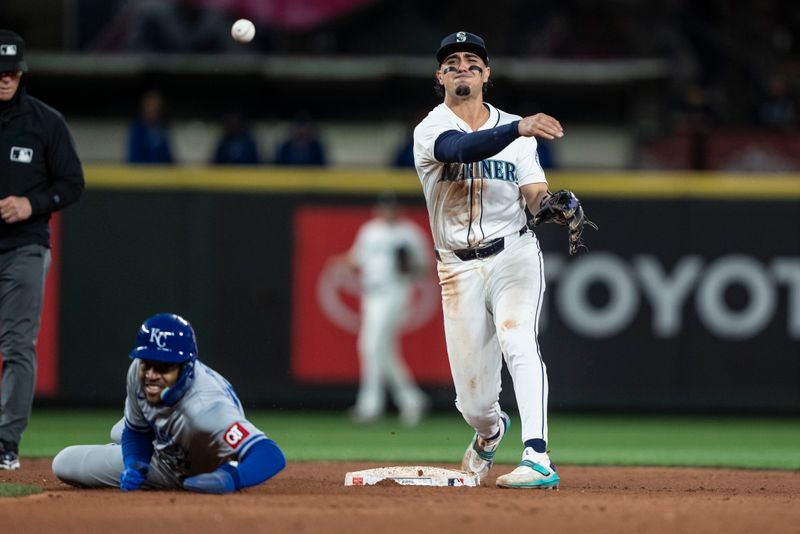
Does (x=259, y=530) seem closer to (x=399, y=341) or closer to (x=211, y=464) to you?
(x=211, y=464)

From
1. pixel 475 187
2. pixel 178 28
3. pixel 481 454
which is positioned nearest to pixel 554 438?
pixel 481 454

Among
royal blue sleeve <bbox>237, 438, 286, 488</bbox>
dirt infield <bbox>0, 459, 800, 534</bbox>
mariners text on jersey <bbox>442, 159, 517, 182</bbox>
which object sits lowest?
dirt infield <bbox>0, 459, 800, 534</bbox>

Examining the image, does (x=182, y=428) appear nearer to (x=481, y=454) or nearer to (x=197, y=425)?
(x=197, y=425)

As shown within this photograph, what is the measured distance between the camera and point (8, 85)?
7473mm

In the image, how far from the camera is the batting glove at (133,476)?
20.9 feet

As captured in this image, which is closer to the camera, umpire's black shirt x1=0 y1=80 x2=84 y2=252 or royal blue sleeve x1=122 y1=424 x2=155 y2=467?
royal blue sleeve x1=122 y1=424 x2=155 y2=467

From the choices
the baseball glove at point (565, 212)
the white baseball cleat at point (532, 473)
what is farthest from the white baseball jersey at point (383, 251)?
the white baseball cleat at point (532, 473)

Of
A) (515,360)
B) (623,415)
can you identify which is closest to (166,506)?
(515,360)

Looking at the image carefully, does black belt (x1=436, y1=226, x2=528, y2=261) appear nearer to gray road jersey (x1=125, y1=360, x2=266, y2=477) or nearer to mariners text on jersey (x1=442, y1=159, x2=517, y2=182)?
mariners text on jersey (x1=442, y1=159, x2=517, y2=182)

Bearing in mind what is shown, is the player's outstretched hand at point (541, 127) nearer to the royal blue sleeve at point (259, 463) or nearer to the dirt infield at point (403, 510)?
the dirt infield at point (403, 510)

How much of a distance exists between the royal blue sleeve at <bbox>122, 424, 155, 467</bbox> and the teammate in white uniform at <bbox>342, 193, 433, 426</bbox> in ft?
19.7

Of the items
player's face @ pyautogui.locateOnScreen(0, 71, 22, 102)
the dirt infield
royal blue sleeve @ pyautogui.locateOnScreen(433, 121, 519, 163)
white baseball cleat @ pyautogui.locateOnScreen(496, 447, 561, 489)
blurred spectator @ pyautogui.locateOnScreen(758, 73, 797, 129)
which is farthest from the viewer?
blurred spectator @ pyautogui.locateOnScreen(758, 73, 797, 129)

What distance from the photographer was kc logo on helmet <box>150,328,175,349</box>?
6004mm

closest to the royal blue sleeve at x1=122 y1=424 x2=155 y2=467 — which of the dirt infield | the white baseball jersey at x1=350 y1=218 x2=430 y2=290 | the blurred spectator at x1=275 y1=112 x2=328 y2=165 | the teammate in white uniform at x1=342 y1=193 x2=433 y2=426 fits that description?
the dirt infield
